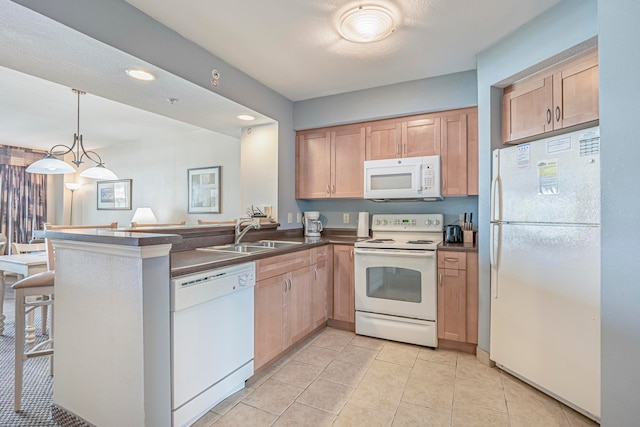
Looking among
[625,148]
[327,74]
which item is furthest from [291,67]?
[625,148]

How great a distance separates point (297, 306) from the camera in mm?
2613

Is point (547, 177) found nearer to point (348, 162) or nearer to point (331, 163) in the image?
point (348, 162)

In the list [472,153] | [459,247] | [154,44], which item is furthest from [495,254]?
[154,44]

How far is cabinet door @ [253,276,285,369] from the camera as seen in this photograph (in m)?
2.16

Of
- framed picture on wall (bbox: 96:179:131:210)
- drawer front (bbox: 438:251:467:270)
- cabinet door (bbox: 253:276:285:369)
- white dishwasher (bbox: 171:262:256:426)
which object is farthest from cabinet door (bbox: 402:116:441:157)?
framed picture on wall (bbox: 96:179:131:210)

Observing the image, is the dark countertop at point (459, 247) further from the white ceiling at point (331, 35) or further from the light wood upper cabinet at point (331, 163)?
the white ceiling at point (331, 35)

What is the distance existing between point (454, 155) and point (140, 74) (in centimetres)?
263

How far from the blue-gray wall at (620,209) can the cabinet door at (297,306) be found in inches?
74.5

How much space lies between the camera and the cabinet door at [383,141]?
3.13 meters

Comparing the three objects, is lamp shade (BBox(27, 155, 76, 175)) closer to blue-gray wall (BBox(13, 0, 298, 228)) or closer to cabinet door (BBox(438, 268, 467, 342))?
blue-gray wall (BBox(13, 0, 298, 228))

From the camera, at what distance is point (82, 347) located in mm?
1625

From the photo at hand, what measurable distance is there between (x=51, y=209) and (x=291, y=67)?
22.3 feet

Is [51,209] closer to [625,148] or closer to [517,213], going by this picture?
[517,213]

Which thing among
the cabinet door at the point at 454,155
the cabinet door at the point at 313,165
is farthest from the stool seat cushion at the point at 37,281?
the cabinet door at the point at 454,155
